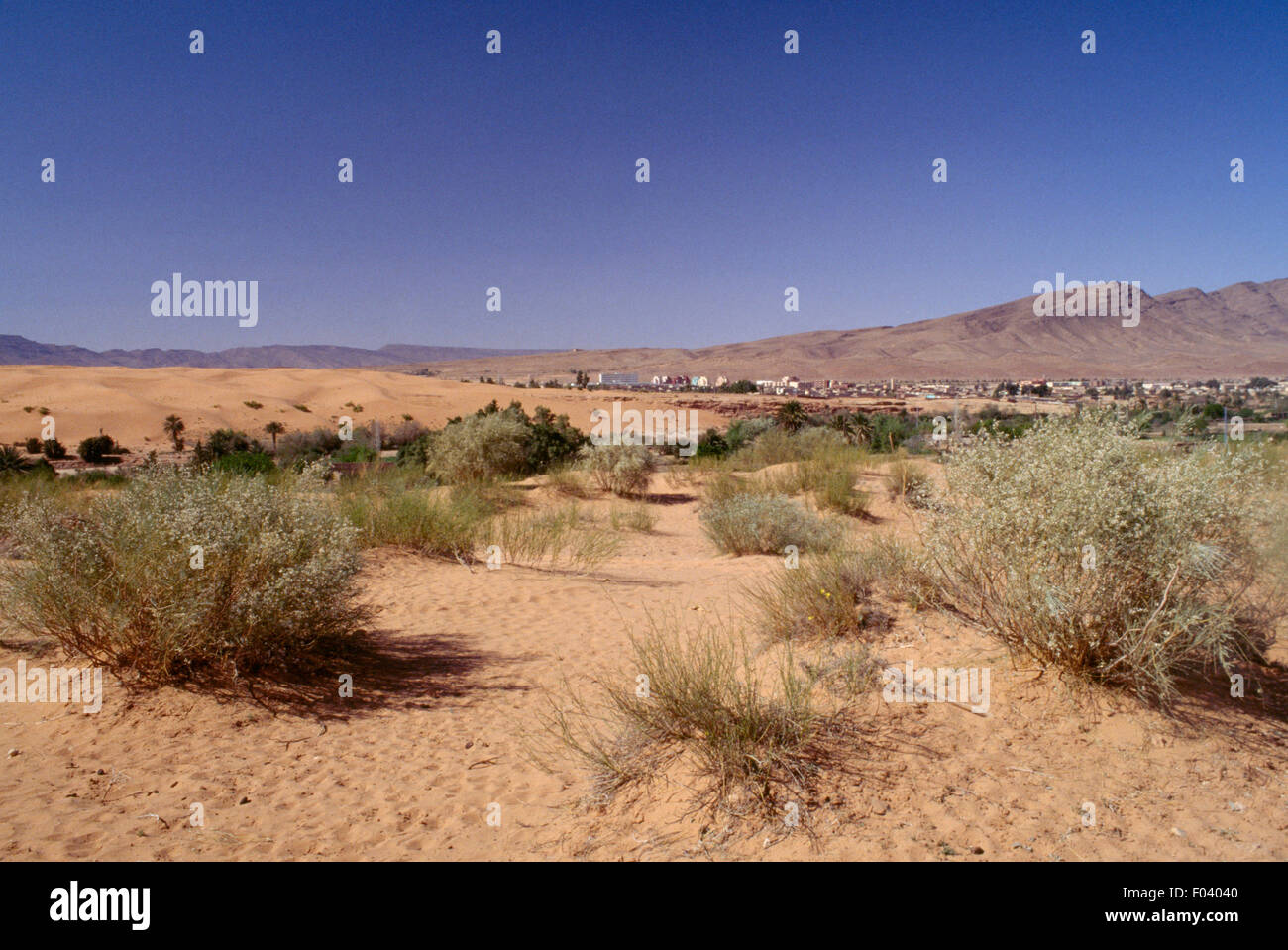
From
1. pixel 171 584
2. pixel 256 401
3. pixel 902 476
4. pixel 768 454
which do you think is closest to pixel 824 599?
pixel 171 584

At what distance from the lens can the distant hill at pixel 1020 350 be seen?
73312mm

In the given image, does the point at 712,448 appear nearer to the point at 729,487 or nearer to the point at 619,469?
the point at 619,469

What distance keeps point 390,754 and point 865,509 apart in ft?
35.9

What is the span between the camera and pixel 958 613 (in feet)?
18.2

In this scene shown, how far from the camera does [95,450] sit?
84.1ft

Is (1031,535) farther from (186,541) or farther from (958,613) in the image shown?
(186,541)

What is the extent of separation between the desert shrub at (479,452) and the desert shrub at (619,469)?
85.2 inches

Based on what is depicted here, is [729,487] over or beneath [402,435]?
beneath

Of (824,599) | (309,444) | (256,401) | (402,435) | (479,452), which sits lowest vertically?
(824,599)

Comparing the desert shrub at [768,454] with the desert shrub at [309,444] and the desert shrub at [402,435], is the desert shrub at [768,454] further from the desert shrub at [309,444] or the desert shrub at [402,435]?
the desert shrub at [402,435]

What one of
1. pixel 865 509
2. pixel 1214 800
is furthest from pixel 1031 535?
pixel 865 509

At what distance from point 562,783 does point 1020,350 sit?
95023 millimetres

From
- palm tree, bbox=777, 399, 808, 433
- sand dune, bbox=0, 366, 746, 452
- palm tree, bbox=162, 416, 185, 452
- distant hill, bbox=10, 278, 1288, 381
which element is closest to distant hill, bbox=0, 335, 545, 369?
distant hill, bbox=10, 278, 1288, 381

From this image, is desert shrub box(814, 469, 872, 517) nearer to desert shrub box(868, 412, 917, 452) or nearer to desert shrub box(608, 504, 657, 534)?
desert shrub box(608, 504, 657, 534)
